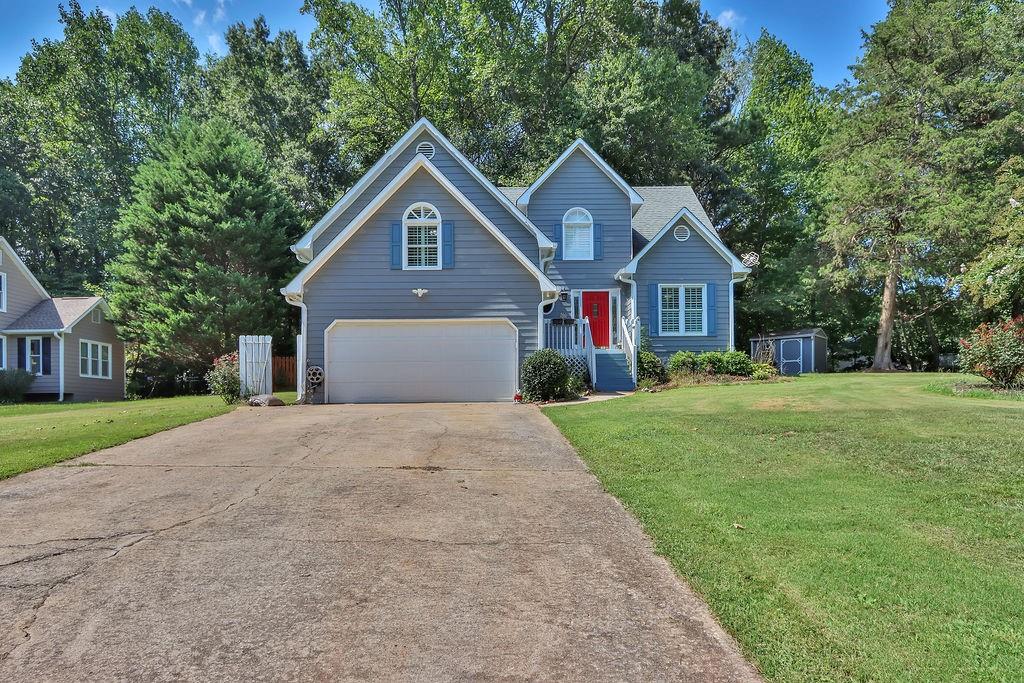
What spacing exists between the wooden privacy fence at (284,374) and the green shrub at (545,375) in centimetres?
1407

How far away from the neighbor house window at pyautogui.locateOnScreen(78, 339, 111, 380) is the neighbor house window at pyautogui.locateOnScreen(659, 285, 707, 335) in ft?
78.3

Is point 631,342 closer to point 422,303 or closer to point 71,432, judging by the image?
point 422,303

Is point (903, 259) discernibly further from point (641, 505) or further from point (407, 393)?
point (641, 505)

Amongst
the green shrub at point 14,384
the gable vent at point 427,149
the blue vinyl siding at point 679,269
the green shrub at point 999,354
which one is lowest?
the green shrub at point 14,384

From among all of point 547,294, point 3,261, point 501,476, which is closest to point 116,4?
point 3,261

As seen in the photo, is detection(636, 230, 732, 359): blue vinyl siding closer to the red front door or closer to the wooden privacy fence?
the red front door

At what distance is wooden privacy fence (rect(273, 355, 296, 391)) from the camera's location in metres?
25.0

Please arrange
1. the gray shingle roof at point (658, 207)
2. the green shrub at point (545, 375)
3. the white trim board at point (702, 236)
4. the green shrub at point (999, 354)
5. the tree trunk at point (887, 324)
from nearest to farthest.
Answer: the green shrub at point (999, 354)
the green shrub at point (545, 375)
the white trim board at point (702, 236)
the gray shingle roof at point (658, 207)
the tree trunk at point (887, 324)

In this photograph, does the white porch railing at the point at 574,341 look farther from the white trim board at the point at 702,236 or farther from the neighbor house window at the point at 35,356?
the neighbor house window at the point at 35,356

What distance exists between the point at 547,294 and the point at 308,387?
6.48 m

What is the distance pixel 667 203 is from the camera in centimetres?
2325

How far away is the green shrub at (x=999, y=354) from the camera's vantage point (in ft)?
39.9

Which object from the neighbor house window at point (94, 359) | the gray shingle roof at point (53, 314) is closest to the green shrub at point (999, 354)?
the gray shingle roof at point (53, 314)

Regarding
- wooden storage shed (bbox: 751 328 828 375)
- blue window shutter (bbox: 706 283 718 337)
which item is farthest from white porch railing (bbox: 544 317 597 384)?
wooden storage shed (bbox: 751 328 828 375)
